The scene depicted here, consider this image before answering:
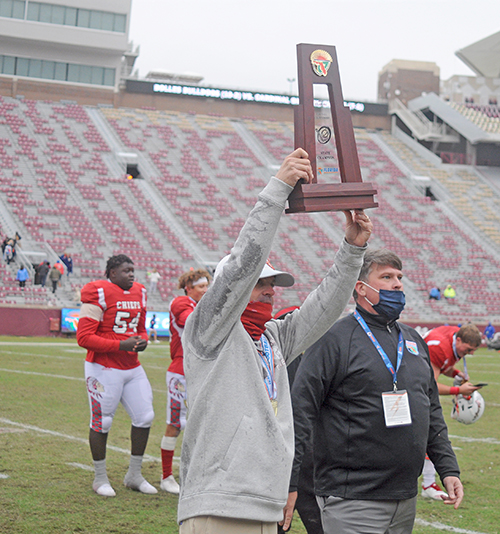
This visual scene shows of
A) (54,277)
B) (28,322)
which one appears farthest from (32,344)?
(54,277)

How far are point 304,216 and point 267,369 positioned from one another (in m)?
33.2

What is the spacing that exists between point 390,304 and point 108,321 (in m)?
3.23

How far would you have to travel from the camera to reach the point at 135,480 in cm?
604

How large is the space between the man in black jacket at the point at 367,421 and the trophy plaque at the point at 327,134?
33.8 inches

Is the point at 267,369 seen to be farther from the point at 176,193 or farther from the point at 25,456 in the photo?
the point at 176,193

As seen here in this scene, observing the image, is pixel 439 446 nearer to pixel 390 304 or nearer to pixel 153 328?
pixel 390 304

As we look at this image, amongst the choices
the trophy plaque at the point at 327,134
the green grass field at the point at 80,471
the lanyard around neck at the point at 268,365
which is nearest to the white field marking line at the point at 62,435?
the green grass field at the point at 80,471

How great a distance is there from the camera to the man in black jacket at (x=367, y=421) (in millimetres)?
A: 3172

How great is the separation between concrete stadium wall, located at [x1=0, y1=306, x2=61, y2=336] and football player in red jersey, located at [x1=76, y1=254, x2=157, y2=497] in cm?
1676

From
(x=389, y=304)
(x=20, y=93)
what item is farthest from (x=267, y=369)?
(x=20, y=93)

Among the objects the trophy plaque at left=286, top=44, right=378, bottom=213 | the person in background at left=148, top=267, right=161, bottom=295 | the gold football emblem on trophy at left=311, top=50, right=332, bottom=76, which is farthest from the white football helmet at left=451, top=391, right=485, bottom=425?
the person in background at left=148, top=267, right=161, bottom=295

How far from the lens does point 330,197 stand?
2.56 metres

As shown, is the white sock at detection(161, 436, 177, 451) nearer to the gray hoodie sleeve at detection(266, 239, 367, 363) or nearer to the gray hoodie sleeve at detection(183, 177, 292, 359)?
the gray hoodie sleeve at detection(266, 239, 367, 363)

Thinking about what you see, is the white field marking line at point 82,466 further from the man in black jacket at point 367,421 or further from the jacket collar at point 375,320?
the jacket collar at point 375,320
